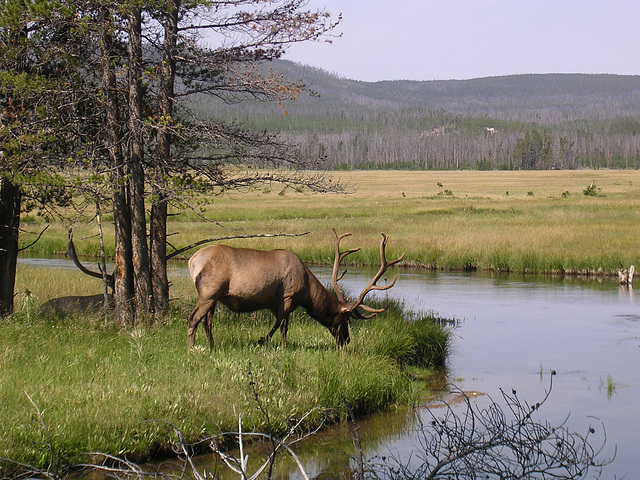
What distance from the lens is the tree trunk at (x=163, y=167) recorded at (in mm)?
12398

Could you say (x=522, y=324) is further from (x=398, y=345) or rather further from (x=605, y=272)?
(x=605, y=272)

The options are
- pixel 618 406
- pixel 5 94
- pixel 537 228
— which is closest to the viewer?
pixel 618 406

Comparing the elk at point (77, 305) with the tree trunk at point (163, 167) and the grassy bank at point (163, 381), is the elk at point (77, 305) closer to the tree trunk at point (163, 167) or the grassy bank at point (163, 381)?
the grassy bank at point (163, 381)

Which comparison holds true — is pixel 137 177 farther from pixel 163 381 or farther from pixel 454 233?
pixel 454 233

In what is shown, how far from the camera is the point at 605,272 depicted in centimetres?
2708

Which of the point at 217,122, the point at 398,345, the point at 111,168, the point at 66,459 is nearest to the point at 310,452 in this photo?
the point at 66,459

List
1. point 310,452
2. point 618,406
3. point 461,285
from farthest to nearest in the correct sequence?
point 461,285, point 618,406, point 310,452

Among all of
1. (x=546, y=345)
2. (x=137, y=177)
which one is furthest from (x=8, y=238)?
(x=546, y=345)

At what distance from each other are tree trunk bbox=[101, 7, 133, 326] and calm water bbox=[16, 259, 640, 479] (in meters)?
4.76

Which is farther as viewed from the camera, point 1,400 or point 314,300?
point 314,300

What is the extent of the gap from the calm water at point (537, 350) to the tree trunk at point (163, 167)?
182 inches

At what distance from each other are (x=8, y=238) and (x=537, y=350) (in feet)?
32.1

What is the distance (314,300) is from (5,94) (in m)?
6.00

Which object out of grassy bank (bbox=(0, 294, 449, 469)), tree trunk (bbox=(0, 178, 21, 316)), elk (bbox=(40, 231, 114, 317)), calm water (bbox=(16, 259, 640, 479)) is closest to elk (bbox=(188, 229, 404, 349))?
grassy bank (bbox=(0, 294, 449, 469))
